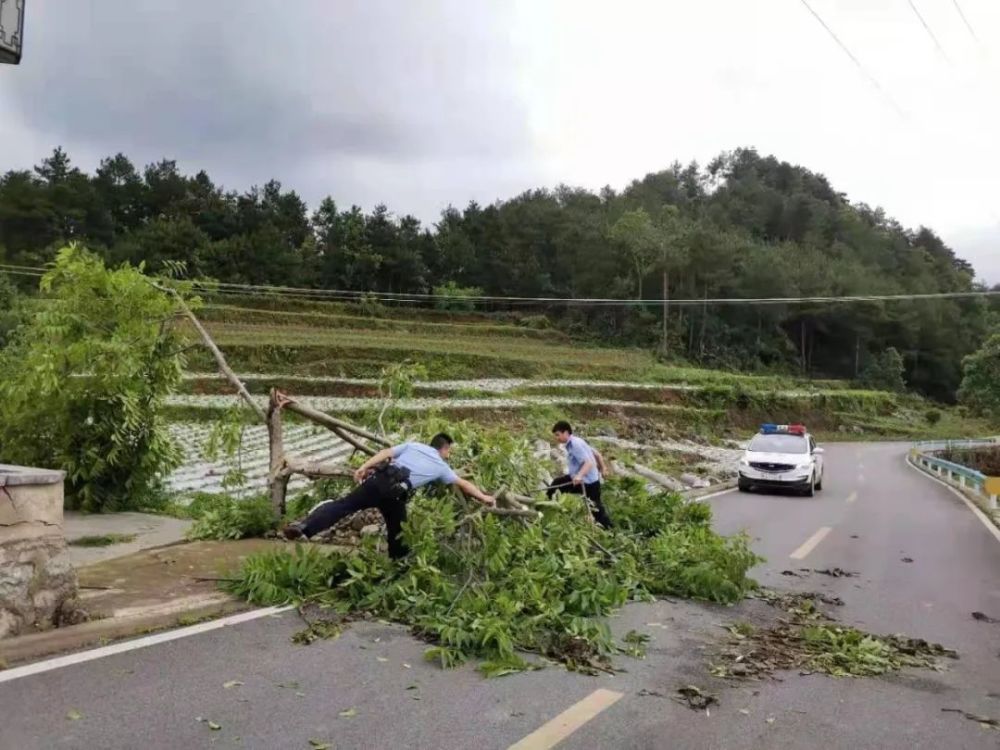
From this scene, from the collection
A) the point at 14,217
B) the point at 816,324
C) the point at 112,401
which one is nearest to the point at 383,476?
the point at 112,401

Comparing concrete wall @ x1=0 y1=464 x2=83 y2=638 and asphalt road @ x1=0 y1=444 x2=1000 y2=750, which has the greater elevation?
concrete wall @ x1=0 y1=464 x2=83 y2=638

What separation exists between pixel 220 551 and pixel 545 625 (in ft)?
12.4

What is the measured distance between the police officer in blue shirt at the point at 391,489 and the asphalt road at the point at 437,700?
108 centimetres

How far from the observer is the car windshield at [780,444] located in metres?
22.0

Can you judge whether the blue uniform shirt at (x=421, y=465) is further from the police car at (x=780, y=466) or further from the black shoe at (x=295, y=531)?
the police car at (x=780, y=466)

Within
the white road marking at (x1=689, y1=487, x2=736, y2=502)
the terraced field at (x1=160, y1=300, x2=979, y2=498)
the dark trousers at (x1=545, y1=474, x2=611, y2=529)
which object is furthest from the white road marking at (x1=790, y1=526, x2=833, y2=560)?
the terraced field at (x1=160, y1=300, x2=979, y2=498)

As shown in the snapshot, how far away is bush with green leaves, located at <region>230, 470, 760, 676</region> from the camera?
639 centimetres

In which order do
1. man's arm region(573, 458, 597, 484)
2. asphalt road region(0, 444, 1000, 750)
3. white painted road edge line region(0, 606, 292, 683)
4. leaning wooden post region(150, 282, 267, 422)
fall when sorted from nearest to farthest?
asphalt road region(0, 444, 1000, 750) < white painted road edge line region(0, 606, 292, 683) < leaning wooden post region(150, 282, 267, 422) < man's arm region(573, 458, 597, 484)

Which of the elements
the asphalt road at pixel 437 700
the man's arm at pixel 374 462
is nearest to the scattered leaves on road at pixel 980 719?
the asphalt road at pixel 437 700

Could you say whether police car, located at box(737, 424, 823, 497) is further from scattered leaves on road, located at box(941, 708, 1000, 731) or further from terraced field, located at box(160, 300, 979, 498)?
scattered leaves on road, located at box(941, 708, 1000, 731)

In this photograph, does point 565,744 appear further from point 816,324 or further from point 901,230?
point 901,230

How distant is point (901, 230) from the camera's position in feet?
404

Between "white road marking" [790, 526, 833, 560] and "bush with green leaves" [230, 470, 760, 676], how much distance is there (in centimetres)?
293

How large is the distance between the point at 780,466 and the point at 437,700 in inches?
679
